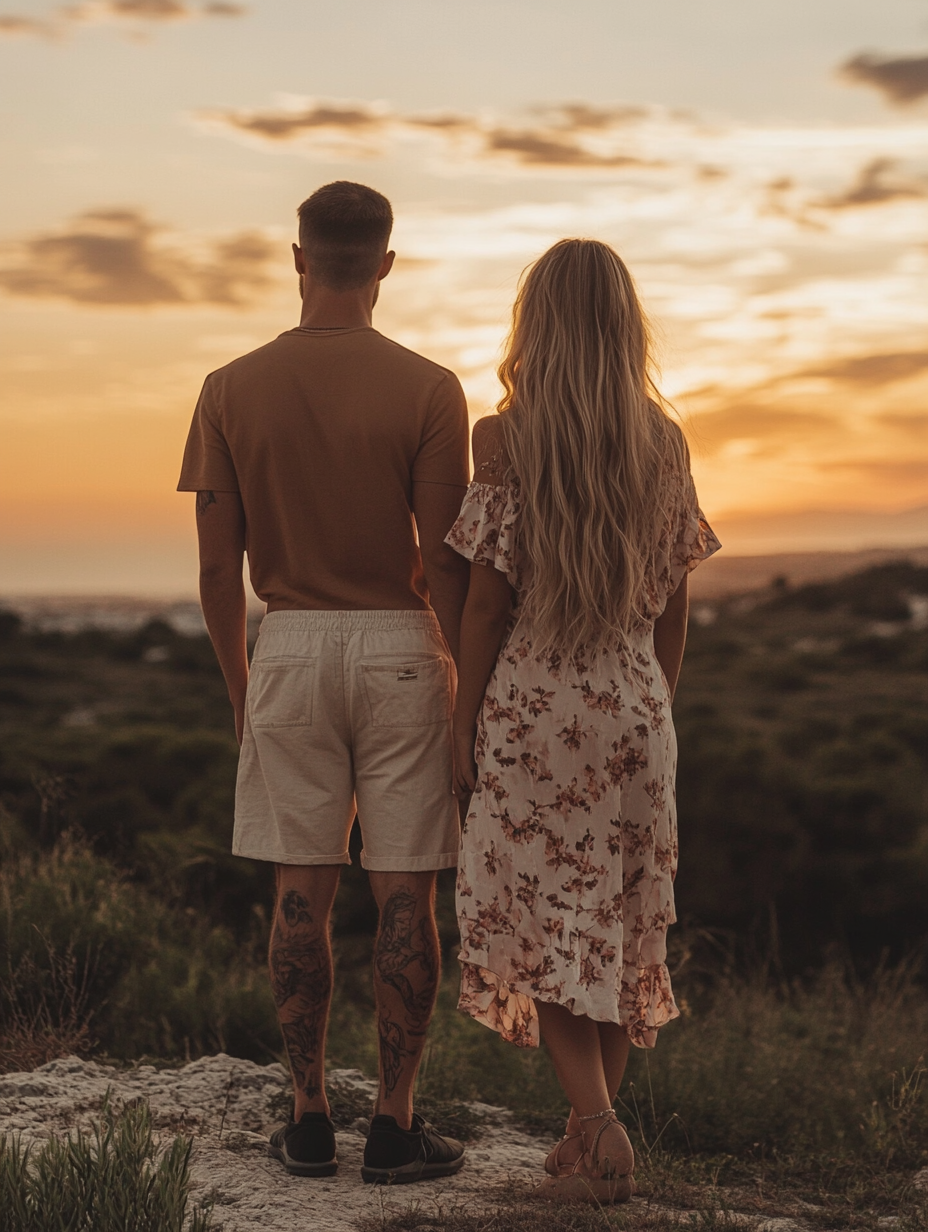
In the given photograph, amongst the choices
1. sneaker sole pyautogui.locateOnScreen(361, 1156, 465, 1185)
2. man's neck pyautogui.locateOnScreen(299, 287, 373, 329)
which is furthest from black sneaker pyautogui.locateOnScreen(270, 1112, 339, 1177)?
man's neck pyautogui.locateOnScreen(299, 287, 373, 329)

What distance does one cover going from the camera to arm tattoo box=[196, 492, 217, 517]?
3.41 m

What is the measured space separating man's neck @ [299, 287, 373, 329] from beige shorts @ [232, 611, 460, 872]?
781 mm

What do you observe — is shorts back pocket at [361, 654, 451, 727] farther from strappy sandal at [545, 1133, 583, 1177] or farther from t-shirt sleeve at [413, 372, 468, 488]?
strappy sandal at [545, 1133, 583, 1177]

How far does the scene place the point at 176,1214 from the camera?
2.57 metres

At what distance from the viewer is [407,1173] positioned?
10.9 ft

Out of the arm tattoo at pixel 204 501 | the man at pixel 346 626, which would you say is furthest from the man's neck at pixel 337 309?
the arm tattoo at pixel 204 501

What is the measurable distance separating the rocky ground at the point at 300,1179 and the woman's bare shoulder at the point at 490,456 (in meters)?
1.81

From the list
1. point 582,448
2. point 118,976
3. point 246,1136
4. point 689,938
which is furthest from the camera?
point 689,938

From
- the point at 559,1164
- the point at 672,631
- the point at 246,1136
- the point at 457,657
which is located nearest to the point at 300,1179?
the point at 246,1136

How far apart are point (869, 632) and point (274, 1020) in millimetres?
27732

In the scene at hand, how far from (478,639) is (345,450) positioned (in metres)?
0.60

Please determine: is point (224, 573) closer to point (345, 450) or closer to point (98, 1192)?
point (345, 450)

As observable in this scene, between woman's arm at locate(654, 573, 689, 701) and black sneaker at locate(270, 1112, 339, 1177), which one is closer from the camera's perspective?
black sneaker at locate(270, 1112, 339, 1177)

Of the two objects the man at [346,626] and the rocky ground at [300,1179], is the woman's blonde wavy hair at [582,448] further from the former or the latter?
the rocky ground at [300,1179]
